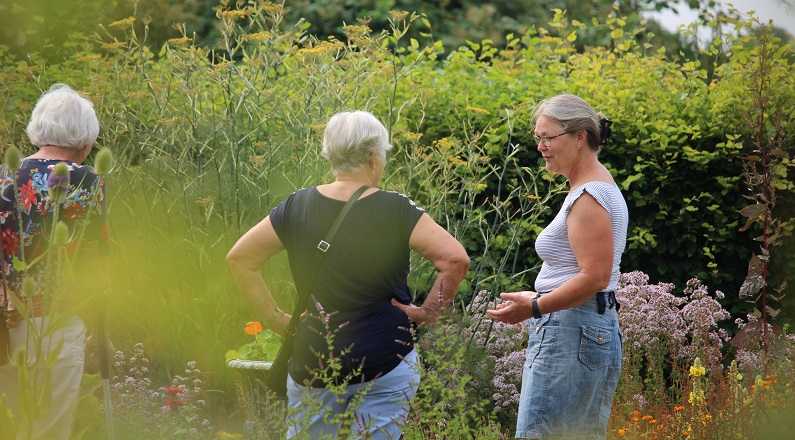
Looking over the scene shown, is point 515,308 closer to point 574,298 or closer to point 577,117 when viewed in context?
point 574,298

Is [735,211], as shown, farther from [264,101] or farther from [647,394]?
[264,101]

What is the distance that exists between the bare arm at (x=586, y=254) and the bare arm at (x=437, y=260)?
0.34 metres

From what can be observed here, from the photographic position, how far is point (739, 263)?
6.43 m

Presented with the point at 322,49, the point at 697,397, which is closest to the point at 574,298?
the point at 697,397

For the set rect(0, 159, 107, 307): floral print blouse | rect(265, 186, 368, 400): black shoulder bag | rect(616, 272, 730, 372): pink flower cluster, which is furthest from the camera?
rect(616, 272, 730, 372): pink flower cluster

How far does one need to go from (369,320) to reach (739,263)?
371 centimetres

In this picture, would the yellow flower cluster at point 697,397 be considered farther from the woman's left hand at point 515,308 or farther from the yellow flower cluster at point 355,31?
the yellow flower cluster at point 355,31

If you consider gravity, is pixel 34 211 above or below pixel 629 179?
above

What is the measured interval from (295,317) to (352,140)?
1.97ft

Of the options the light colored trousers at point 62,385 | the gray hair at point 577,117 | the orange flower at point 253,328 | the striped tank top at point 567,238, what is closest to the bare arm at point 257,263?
the light colored trousers at point 62,385

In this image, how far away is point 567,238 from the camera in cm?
336

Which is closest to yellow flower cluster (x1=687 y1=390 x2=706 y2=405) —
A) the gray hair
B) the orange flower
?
the gray hair

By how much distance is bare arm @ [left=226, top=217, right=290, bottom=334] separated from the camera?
11.6 feet

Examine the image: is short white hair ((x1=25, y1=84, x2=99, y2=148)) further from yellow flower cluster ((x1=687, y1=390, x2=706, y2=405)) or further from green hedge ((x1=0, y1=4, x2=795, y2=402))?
yellow flower cluster ((x1=687, y1=390, x2=706, y2=405))
